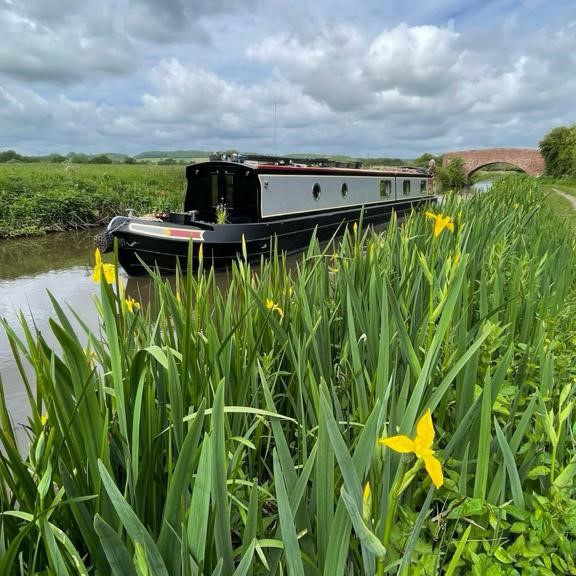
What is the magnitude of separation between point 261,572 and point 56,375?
54 centimetres

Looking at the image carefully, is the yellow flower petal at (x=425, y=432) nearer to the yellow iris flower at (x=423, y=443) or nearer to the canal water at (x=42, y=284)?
the yellow iris flower at (x=423, y=443)

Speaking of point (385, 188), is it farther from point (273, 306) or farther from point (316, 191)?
point (273, 306)

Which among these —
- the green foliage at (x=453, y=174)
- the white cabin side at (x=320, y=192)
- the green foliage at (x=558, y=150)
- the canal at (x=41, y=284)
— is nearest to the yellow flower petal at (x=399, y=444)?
the canal at (x=41, y=284)

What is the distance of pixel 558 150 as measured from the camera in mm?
35000

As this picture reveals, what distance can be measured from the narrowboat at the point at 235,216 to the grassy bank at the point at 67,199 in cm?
479

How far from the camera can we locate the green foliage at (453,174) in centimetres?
3822

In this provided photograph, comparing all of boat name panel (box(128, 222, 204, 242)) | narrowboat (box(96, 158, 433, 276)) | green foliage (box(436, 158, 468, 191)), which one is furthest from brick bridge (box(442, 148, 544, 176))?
boat name panel (box(128, 222, 204, 242))

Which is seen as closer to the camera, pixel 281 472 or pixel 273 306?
pixel 281 472

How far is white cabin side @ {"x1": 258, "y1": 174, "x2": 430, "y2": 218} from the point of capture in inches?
327

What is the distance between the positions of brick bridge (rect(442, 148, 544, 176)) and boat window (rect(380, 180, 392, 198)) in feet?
100

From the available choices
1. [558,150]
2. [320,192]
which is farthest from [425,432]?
[558,150]

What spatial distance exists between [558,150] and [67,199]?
35190mm

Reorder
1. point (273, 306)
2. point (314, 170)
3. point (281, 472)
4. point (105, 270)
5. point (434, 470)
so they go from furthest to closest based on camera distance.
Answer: point (314, 170) < point (273, 306) < point (105, 270) < point (281, 472) < point (434, 470)

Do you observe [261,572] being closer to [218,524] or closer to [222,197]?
[218,524]
